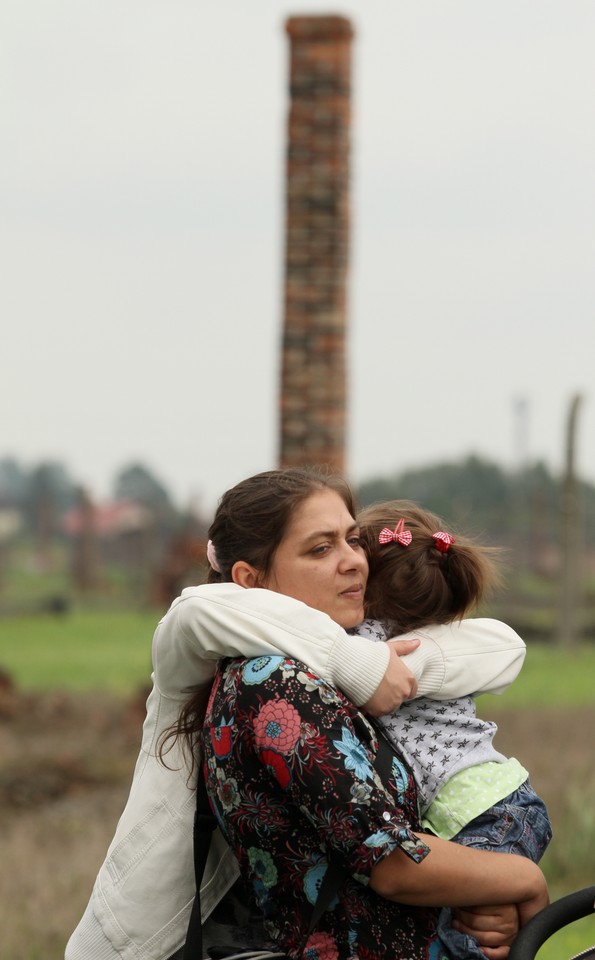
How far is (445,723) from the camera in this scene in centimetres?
262

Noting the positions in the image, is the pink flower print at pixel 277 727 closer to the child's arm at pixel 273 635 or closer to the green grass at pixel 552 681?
the child's arm at pixel 273 635

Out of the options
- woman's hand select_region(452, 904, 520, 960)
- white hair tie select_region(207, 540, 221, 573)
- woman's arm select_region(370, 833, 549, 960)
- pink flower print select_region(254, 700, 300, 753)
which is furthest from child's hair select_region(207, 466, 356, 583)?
woman's hand select_region(452, 904, 520, 960)

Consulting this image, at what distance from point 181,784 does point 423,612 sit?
58 cm

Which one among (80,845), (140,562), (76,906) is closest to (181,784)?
(76,906)

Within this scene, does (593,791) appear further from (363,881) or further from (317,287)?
(363,881)

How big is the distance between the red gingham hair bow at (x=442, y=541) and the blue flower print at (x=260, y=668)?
500 millimetres

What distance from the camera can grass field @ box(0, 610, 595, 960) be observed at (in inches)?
259

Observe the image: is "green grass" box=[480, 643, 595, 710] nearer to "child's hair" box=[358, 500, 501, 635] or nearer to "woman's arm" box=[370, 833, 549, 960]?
"child's hair" box=[358, 500, 501, 635]

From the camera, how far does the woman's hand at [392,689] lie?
2.45 m

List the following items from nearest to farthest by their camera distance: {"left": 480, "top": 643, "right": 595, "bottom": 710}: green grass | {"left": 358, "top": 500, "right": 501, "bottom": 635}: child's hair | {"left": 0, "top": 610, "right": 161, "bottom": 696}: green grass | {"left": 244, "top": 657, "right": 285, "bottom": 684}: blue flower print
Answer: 1. {"left": 244, "top": 657, "right": 285, "bottom": 684}: blue flower print
2. {"left": 358, "top": 500, "right": 501, "bottom": 635}: child's hair
3. {"left": 480, "top": 643, "right": 595, "bottom": 710}: green grass
4. {"left": 0, "top": 610, "right": 161, "bottom": 696}: green grass

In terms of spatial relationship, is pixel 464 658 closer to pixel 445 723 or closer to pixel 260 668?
pixel 445 723

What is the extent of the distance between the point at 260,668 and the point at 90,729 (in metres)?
9.70

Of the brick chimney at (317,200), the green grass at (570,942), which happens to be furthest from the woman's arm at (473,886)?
the brick chimney at (317,200)

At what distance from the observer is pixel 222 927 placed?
2.73 meters
